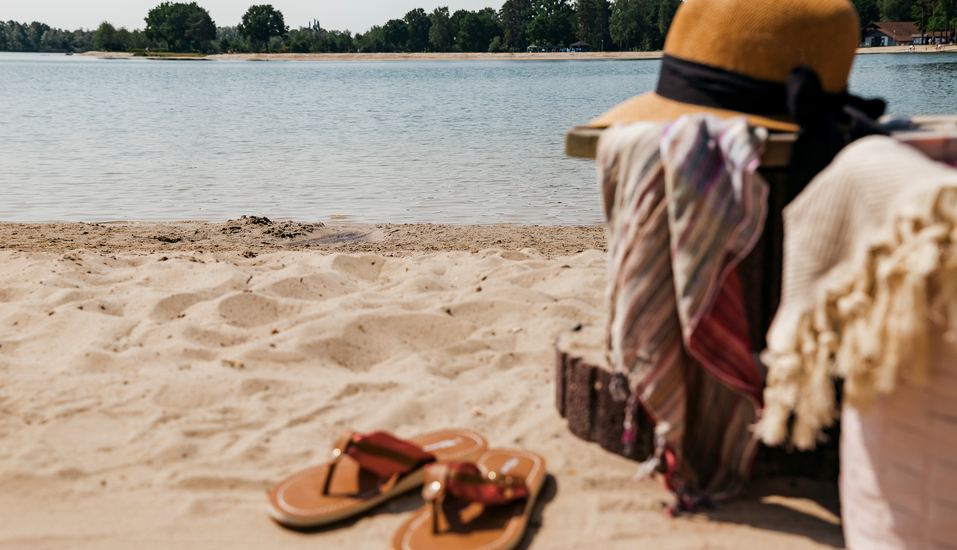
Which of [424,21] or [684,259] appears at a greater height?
[424,21]

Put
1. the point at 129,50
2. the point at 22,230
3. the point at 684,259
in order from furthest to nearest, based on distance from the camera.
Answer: the point at 129,50, the point at 22,230, the point at 684,259

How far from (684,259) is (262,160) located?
1198cm

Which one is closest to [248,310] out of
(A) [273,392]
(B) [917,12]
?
(A) [273,392]

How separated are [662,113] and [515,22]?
13026 centimetres

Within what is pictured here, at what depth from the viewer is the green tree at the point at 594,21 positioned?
116562 mm

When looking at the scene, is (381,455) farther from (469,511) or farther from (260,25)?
(260,25)

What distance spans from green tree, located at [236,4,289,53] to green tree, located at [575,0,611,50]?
53242 millimetres

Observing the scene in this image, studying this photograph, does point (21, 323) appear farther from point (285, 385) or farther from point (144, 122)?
point (144, 122)

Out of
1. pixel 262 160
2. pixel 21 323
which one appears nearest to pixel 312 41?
pixel 262 160

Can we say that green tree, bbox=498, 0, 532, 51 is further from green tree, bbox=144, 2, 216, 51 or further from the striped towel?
the striped towel

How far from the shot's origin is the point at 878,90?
75.8 ft

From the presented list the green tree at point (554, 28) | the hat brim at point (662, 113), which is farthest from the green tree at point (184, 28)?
the hat brim at point (662, 113)

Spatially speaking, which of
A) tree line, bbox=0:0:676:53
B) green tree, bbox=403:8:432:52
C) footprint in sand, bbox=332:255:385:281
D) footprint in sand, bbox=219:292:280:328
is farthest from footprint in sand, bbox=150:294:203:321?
green tree, bbox=403:8:432:52

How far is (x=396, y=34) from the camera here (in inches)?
4884
